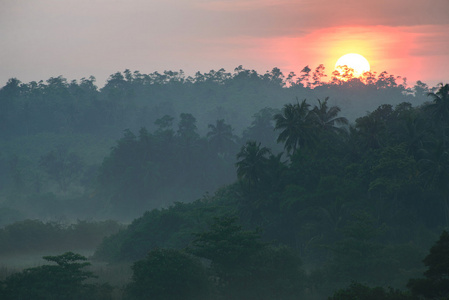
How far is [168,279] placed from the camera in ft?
137

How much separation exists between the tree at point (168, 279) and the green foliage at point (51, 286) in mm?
2953

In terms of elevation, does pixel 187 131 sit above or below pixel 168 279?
above

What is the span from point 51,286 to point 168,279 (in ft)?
27.1

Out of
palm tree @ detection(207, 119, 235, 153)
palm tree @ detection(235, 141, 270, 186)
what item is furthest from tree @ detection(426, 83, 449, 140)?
palm tree @ detection(207, 119, 235, 153)

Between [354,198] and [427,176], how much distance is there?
8.00 meters

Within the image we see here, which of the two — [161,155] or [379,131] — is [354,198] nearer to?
[379,131]

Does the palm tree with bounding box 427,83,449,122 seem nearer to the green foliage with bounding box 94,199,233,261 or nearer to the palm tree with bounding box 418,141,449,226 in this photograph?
the palm tree with bounding box 418,141,449,226

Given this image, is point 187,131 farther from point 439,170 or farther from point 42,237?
point 439,170

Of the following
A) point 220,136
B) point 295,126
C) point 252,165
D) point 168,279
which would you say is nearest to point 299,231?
point 252,165

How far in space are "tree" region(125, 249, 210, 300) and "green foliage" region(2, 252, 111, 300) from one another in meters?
2.95

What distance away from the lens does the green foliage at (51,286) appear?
4144cm

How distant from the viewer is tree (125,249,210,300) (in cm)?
4159

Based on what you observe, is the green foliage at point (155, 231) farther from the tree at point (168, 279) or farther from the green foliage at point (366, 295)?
the green foliage at point (366, 295)

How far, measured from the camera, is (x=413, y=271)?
45469mm
